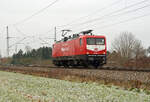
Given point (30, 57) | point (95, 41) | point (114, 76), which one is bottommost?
point (114, 76)

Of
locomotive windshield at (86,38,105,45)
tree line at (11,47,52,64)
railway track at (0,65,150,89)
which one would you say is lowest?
railway track at (0,65,150,89)

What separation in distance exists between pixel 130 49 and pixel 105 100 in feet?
171

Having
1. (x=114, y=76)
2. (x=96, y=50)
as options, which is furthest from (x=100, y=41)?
(x=114, y=76)

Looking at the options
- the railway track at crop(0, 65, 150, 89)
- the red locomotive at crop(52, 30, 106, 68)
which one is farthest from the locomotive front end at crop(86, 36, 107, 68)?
the railway track at crop(0, 65, 150, 89)

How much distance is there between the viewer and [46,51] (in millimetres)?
61281

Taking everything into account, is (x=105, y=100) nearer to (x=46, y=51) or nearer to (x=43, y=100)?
(x=43, y=100)

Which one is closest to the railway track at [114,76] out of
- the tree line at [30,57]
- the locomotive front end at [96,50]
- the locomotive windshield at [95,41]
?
the locomotive front end at [96,50]

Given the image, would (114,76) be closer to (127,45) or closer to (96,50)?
(96,50)

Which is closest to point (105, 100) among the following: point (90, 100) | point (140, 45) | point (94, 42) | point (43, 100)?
point (90, 100)

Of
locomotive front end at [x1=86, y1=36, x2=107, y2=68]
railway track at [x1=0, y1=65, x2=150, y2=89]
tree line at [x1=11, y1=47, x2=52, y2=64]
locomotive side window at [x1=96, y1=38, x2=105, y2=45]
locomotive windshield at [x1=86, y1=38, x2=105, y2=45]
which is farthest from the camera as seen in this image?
tree line at [x1=11, y1=47, x2=52, y2=64]

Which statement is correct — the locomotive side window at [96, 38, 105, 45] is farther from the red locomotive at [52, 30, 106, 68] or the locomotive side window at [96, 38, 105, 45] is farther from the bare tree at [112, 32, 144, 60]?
the bare tree at [112, 32, 144, 60]

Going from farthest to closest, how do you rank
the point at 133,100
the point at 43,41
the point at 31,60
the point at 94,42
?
1. the point at 31,60
2. the point at 43,41
3. the point at 94,42
4. the point at 133,100

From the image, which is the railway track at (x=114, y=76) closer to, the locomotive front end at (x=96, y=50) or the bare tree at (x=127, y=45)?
the locomotive front end at (x=96, y=50)

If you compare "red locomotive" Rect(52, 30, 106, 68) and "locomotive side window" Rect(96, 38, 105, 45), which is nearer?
"red locomotive" Rect(52, 30, 106, 68)
